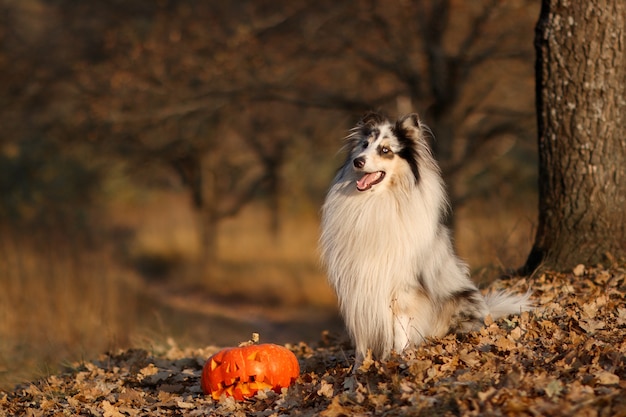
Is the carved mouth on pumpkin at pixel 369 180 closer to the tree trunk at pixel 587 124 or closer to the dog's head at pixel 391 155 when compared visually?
the dog's head at pixel 391 155

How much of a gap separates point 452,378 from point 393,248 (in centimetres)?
113

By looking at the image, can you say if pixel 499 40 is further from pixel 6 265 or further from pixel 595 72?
pixel 6 265

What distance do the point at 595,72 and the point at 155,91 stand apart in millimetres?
7007

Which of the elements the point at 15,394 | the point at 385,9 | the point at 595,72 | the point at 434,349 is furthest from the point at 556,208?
the point at 385,9

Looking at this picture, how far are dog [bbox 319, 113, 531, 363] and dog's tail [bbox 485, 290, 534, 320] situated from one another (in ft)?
0.68

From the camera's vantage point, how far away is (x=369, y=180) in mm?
5309

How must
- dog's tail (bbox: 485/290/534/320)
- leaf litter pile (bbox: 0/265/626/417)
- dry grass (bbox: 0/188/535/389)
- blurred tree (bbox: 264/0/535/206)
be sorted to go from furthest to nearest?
Result: blurred tree (bbox: 264/0/535/206)
dry grass (bbox: 0/188/535/389)
dog's tail (bbox: 485/290/534/320)
leaf litter pile (bbox: 0/265/626/417)

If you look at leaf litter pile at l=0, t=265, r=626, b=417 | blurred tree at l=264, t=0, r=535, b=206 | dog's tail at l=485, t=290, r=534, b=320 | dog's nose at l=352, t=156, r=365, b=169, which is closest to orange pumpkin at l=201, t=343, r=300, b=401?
leaf litter pile at l=0, t=265, r=626, b=417

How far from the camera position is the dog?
533 cm

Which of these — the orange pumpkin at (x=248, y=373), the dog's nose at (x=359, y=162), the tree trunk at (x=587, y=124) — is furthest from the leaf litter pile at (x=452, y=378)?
the dog's nose at (x=359, y=162)

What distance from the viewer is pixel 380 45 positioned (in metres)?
12.1

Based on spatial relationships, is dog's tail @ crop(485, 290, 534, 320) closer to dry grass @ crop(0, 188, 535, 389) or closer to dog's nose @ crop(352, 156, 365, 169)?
dog's nose @ crop(352, 156, 365, 169)

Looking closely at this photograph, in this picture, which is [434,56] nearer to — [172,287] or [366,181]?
[366,181]

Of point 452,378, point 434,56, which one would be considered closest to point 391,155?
point 452,378
